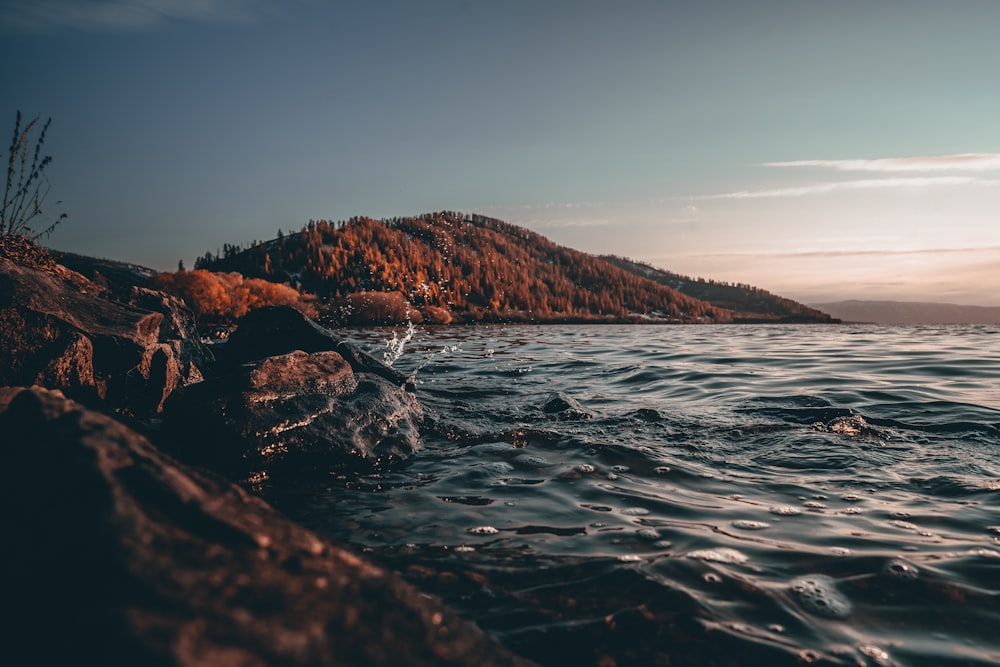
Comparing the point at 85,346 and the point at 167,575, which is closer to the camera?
the point at 167,575

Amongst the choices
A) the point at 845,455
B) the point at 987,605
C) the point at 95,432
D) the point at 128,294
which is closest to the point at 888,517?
the point at 987,605

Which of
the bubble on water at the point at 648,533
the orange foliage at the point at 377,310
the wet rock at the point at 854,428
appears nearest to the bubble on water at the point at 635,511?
the bubble on water at the point at 648,533

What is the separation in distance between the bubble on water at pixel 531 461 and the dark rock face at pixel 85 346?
4.61 m

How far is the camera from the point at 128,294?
904 cm

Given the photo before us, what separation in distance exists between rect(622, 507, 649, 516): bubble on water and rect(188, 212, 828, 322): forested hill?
178 ft

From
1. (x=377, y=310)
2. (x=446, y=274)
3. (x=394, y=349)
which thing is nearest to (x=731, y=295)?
(x=446, y=274)

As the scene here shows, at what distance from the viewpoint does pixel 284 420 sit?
5.48 meters

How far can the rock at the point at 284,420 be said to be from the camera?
5.18m

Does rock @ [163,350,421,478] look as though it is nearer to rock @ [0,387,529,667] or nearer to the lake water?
the lake water

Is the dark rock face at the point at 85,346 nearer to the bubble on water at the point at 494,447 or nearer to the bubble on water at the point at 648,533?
the bubble on water at the point at 494,447

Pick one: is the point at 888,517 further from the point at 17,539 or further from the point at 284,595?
the point at 17,539

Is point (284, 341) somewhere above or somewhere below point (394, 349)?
above

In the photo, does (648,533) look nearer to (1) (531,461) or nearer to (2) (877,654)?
(2) (877,654)

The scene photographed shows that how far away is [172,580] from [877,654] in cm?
304
